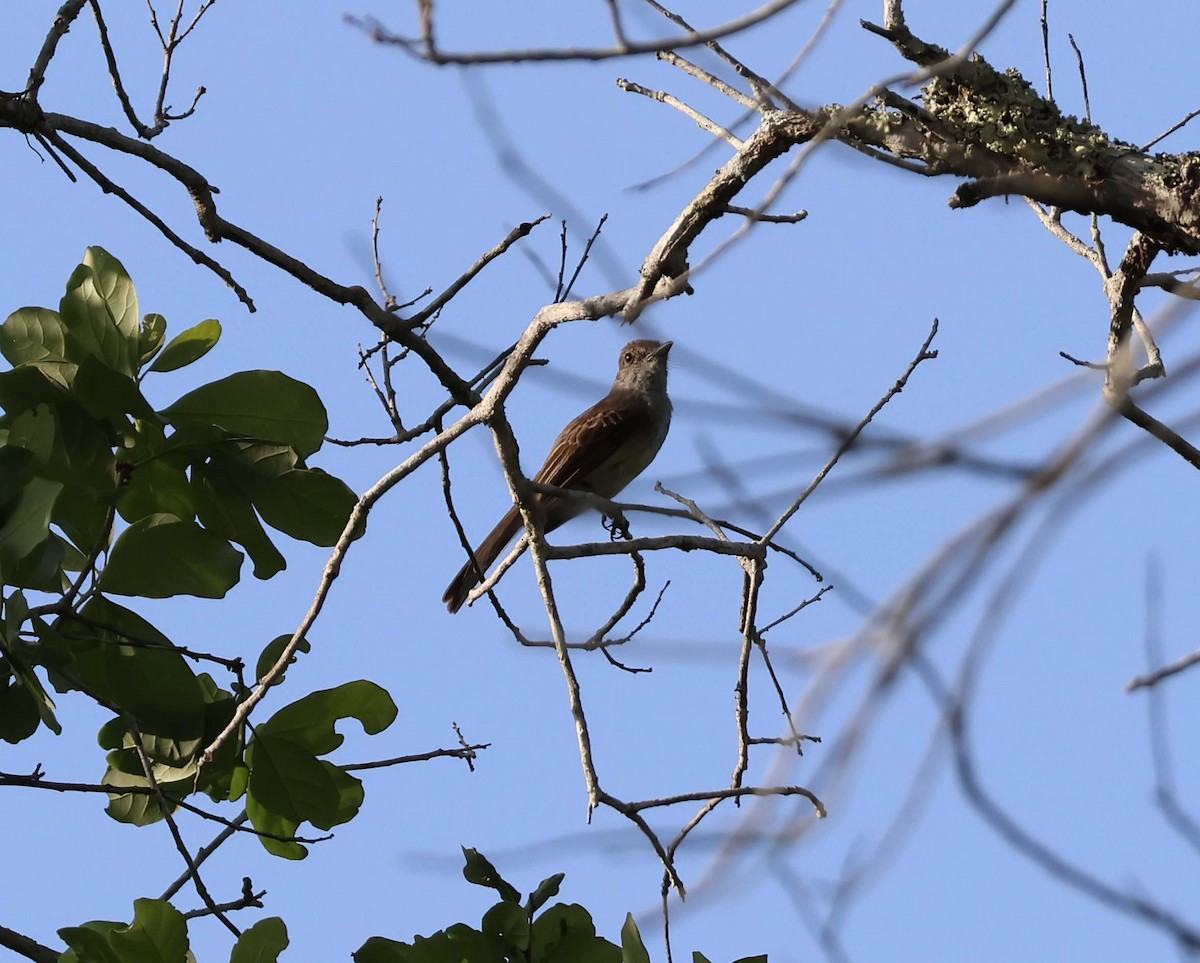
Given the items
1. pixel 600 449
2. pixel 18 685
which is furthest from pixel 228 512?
pixel 600 449

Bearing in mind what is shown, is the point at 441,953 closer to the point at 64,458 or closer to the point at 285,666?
the point at 285,666

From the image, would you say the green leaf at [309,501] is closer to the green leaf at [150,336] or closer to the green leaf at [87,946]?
the green leaf at [150,336]

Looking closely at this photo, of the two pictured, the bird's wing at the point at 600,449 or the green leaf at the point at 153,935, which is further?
the bird's wing at the point at 600,449

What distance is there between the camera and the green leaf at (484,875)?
310cm

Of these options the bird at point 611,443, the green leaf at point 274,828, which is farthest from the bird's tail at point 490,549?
the green leaf at point 274,828

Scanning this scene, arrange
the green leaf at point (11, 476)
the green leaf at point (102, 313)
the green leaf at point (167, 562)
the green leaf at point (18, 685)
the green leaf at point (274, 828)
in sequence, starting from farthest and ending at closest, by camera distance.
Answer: the green leaf at point (274, 828)
the green leaf at point (102, 313)
the green leaf at point (167, 562)
the green leaf at point (11, 476)
the green leaf at point (18, 685)

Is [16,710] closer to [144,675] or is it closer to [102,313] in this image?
[144,675]

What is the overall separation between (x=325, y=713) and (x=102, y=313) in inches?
41.7

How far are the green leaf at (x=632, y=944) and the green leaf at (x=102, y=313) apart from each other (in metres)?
1.64

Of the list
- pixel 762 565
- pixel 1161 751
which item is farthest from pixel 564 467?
pixel 1161 751

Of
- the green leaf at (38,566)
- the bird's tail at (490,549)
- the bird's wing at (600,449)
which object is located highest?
the bird's wing at (600,449)

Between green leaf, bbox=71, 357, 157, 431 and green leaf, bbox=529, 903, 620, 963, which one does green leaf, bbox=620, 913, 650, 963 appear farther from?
green leaf, bbox=71, 357, 157, 431

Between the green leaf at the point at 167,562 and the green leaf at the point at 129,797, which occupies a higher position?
the green leaf at the point at 167,562

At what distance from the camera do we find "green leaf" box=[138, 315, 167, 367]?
10.7ft
